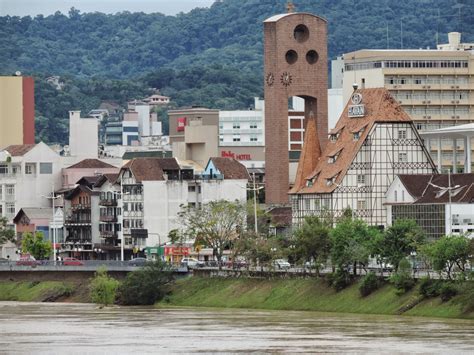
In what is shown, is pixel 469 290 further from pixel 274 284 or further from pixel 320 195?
pixel 320 195

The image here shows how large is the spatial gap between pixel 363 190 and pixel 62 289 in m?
27.8

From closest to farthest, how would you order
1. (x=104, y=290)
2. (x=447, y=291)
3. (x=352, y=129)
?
(x=447, y=291) < (x=104, y=290) < (x=352, y=129)

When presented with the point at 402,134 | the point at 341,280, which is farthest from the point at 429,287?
the point at 402,134

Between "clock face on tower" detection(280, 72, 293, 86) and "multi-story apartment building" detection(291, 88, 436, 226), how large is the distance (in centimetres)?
1365

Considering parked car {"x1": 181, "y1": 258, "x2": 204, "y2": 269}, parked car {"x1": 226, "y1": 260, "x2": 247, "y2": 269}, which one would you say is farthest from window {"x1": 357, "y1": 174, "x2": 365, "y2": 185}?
parked car {"x1": 181, "y1": 258, "x2": 204, "y2": 269}

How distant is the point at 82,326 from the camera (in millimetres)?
137625

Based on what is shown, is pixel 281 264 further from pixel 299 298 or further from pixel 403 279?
pixel 403 279

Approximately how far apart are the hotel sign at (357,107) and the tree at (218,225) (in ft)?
43.9

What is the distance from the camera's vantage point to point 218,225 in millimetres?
187000

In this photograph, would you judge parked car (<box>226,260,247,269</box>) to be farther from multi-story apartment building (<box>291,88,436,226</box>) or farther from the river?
the river

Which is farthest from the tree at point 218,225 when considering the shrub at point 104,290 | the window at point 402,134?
the window at point 402,134

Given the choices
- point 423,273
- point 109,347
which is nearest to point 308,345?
point 109,347

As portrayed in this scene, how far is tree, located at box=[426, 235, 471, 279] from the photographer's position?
138m

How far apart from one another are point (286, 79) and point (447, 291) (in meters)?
67.6
